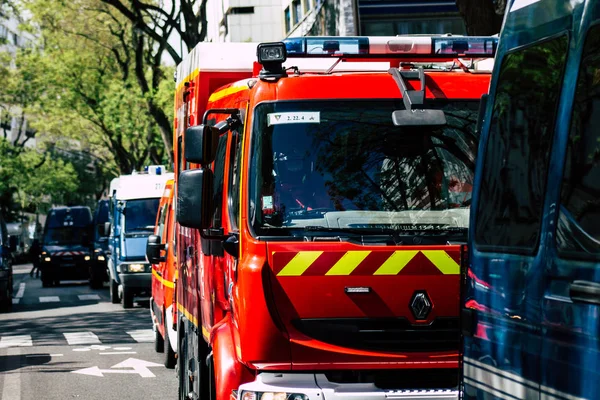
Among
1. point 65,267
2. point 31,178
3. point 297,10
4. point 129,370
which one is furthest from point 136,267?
point 31,178

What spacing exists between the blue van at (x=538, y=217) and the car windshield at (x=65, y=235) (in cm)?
3494

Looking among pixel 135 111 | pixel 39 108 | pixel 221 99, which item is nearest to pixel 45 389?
pixel 221 99

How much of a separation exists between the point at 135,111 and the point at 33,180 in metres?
33.1

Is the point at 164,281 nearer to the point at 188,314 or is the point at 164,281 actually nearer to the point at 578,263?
the point at 188,314

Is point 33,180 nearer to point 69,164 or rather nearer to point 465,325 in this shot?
point 69,164

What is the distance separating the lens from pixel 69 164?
8400cm

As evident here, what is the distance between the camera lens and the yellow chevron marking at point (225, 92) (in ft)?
23.4

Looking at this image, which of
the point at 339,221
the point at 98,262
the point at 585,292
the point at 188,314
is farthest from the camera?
the point at 98,262

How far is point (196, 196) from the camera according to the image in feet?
21.7

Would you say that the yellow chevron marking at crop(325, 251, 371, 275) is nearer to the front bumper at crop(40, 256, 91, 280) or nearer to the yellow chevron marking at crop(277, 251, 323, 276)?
the yellow chevron marking at crop(277, 251, 323, 276)

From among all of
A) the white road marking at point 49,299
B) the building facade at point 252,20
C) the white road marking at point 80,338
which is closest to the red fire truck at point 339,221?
the white road marking at point 80,338

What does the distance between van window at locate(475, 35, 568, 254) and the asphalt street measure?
7.43 m

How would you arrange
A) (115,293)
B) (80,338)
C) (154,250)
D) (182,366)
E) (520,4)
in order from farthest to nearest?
(115,293) → (80,338) → (154,250) → (182,366) → (520,4)

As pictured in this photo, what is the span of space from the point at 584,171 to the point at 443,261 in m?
2.83
